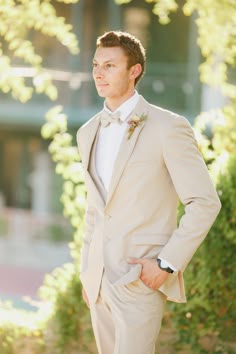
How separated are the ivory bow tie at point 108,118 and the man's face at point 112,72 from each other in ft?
0.29

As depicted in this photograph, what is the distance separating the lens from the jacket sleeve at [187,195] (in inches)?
160

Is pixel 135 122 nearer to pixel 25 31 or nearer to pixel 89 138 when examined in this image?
pixel 89 138

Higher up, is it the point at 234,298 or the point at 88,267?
the point at 88,267

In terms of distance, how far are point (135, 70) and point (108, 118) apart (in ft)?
0.79

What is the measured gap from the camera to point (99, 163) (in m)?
4.33

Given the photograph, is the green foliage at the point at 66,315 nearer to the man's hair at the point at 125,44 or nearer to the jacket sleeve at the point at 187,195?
the jacket sleeve at the point at 187,195

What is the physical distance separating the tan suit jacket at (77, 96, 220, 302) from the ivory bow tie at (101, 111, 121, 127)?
0.09 metres

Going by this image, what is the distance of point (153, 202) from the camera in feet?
13.7

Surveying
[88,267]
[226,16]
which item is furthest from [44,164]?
[88,267]

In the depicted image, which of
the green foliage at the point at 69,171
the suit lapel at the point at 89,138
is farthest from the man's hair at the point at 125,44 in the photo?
the green foliage at the point at 69,171

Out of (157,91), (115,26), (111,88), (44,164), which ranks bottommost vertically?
(44,164)

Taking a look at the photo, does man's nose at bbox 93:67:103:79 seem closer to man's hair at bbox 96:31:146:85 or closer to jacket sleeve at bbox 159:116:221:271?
man's hair at bbox 96:31:146:85

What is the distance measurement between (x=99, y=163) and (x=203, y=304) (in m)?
1.87

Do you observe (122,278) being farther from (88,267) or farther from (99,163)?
(99,163)
